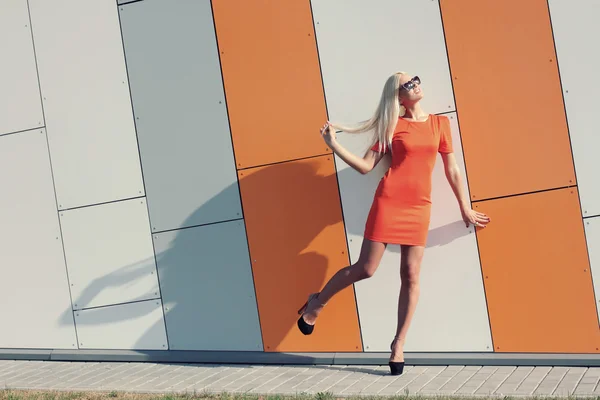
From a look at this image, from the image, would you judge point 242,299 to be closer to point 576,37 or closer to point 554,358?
point 554,358

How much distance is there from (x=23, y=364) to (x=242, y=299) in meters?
1.86

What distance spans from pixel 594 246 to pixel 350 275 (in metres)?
1.49

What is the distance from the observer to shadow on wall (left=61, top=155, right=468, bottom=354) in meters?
5.73

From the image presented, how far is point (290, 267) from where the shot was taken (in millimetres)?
5855

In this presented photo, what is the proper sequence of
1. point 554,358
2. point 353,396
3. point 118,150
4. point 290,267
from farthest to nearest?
point 118,150 → point 290,267 → point 554,358 → point 353,396

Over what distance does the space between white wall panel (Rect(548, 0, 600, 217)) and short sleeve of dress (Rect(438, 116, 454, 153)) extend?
721 millimetres

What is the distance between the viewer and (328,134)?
5.21 meters

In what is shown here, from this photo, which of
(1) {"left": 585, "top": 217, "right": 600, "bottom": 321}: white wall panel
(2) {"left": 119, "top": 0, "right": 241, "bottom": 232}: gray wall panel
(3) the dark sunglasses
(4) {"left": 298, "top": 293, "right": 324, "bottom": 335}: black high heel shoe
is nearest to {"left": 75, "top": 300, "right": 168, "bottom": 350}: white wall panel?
(2) {"left": 119, "top": 0, "right": 241, "bottom": 232}: gray wall panel

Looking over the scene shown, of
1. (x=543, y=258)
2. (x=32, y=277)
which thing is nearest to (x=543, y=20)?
(x=543, y=258)

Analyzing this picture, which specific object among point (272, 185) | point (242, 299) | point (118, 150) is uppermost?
point (118, 150)

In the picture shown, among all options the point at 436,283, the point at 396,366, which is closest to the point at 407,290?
the point at 436,283

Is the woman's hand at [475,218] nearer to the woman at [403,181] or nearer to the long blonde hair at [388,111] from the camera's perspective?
the woman at [403,181]

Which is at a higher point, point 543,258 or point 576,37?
point 576,37

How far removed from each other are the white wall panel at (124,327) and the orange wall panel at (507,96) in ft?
8.33
